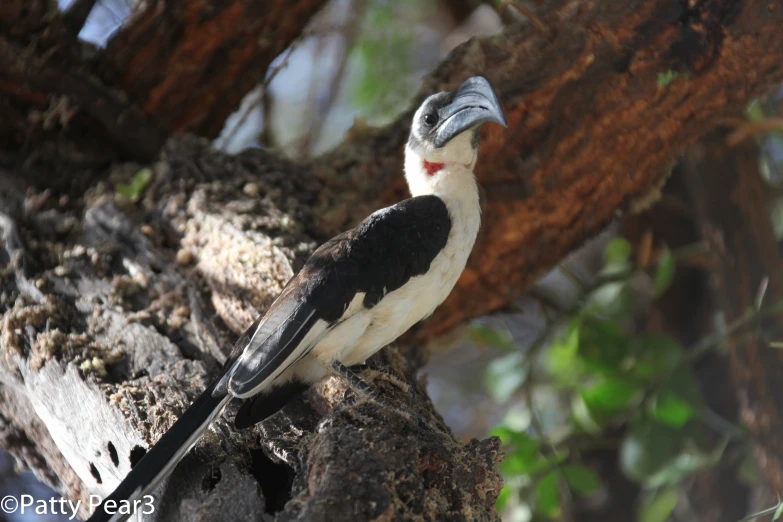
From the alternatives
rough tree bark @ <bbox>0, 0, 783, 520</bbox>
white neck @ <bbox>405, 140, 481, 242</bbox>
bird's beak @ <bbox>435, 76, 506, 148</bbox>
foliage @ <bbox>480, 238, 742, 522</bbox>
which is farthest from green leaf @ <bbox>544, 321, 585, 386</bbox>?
bird's beak @ <bbox>435, 76, 506, 148</bbox>

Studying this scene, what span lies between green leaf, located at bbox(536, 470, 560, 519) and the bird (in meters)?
1.17

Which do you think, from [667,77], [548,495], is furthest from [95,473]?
[667,77]

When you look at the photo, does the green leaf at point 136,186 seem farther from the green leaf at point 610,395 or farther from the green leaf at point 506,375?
the green leaf at point 610,395

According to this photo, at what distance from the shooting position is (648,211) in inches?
159

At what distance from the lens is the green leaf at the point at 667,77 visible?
2.48 metres

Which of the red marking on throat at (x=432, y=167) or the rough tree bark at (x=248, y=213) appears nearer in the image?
the rough tree bark at (x=248, y=213)

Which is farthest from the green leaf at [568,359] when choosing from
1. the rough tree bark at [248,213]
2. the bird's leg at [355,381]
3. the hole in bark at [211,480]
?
the hole in bark at [211,480]

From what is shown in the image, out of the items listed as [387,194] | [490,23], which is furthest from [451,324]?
[490,23]

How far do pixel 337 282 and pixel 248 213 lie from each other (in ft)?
2.54

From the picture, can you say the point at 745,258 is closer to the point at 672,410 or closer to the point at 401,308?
the point at 672,410

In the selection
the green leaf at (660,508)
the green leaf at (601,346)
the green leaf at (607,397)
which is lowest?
the green leaf at (660,508)

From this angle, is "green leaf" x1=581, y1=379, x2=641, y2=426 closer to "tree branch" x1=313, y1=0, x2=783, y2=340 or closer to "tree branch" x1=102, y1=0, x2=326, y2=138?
"tree branch" x1=313, y1=0, x2=783, y2=340

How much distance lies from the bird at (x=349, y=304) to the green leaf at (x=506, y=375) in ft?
3.59

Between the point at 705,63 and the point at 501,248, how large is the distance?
0.96m
